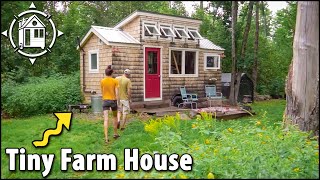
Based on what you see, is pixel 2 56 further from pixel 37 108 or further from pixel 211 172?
pixel 37 108

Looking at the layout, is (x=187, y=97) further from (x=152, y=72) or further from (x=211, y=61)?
(x=211, y=61)

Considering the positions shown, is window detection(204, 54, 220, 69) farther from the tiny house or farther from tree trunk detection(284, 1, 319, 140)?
tree trunk detection(284, 1, 319, 140)

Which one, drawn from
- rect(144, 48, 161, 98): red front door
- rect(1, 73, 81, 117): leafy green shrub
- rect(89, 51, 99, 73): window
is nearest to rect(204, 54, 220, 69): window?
rect(144, 48, 161, 98): red front door

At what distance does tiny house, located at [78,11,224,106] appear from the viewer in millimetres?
10344

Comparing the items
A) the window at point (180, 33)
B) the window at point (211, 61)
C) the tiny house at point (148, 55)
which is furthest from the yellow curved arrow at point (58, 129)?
the window at point (211, 61)

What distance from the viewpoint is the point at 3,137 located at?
132 inches

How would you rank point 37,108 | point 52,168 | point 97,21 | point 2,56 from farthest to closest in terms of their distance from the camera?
point 97,21
point 37,108
point 52,168
point 2,56

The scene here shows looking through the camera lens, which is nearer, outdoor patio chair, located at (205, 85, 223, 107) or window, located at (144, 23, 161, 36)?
window, located at (144, 23, 161, 36)

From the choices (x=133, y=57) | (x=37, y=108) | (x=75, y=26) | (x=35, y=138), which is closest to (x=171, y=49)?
(x=133, y=57)

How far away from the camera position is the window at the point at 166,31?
1131cm

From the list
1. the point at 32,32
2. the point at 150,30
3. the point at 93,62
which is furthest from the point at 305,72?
the point at 93,62

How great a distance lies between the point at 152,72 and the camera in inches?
442

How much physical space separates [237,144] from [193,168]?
0.74 meters

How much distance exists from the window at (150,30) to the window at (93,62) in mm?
1959
